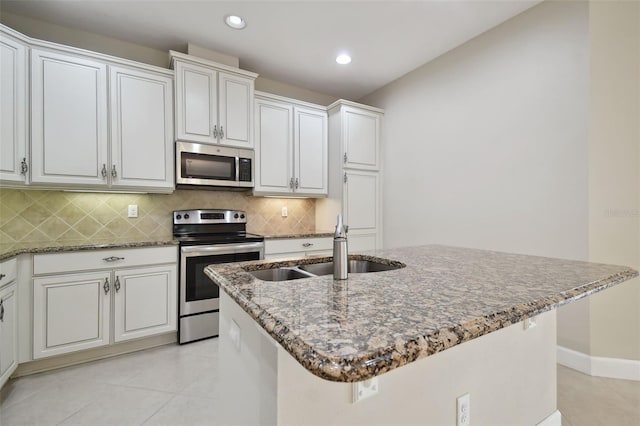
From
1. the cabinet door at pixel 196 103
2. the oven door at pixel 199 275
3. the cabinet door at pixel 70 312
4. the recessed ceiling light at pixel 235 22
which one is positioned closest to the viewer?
the cabinet door at pixel 70 312

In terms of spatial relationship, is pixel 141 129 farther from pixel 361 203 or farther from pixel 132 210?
pixel 361 203

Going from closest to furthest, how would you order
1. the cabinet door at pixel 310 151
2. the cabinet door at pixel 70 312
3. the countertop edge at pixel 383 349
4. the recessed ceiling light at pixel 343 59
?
the countertop edge at pixel 383 349 → the cabinet door at pixel 70 312 → the recessed ceiling light at pixel 343 59 → the cabinet door at pixel 310 151

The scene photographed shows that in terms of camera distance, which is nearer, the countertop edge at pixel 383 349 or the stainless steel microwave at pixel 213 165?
→ the countertop edge at pixel 383 349

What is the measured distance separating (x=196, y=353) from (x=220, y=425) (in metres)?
1.37

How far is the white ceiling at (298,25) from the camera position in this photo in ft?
7.80

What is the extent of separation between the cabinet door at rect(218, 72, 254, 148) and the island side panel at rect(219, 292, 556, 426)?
209 centimetres

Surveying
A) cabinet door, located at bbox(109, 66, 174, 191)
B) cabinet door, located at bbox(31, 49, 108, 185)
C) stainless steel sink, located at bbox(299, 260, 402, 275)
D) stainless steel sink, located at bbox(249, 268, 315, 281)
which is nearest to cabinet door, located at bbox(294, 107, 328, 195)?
cabinet door, located at bbox(109, 66, 174, 191)

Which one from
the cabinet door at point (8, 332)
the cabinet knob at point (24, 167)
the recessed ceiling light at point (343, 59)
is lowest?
the cabinet door at point (8, 332)

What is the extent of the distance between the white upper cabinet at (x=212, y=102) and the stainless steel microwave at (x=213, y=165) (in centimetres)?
7

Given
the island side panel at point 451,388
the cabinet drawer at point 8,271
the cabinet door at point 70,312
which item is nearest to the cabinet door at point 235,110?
the cabinet door at point 70,312

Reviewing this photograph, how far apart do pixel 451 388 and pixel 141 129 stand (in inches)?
113

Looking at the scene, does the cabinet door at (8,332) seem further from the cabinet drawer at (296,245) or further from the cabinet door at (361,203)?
the cabinet door at (361,203)

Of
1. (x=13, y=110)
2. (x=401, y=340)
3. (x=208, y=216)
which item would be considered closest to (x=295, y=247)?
(x=208, y=216)

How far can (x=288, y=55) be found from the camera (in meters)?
3.12
